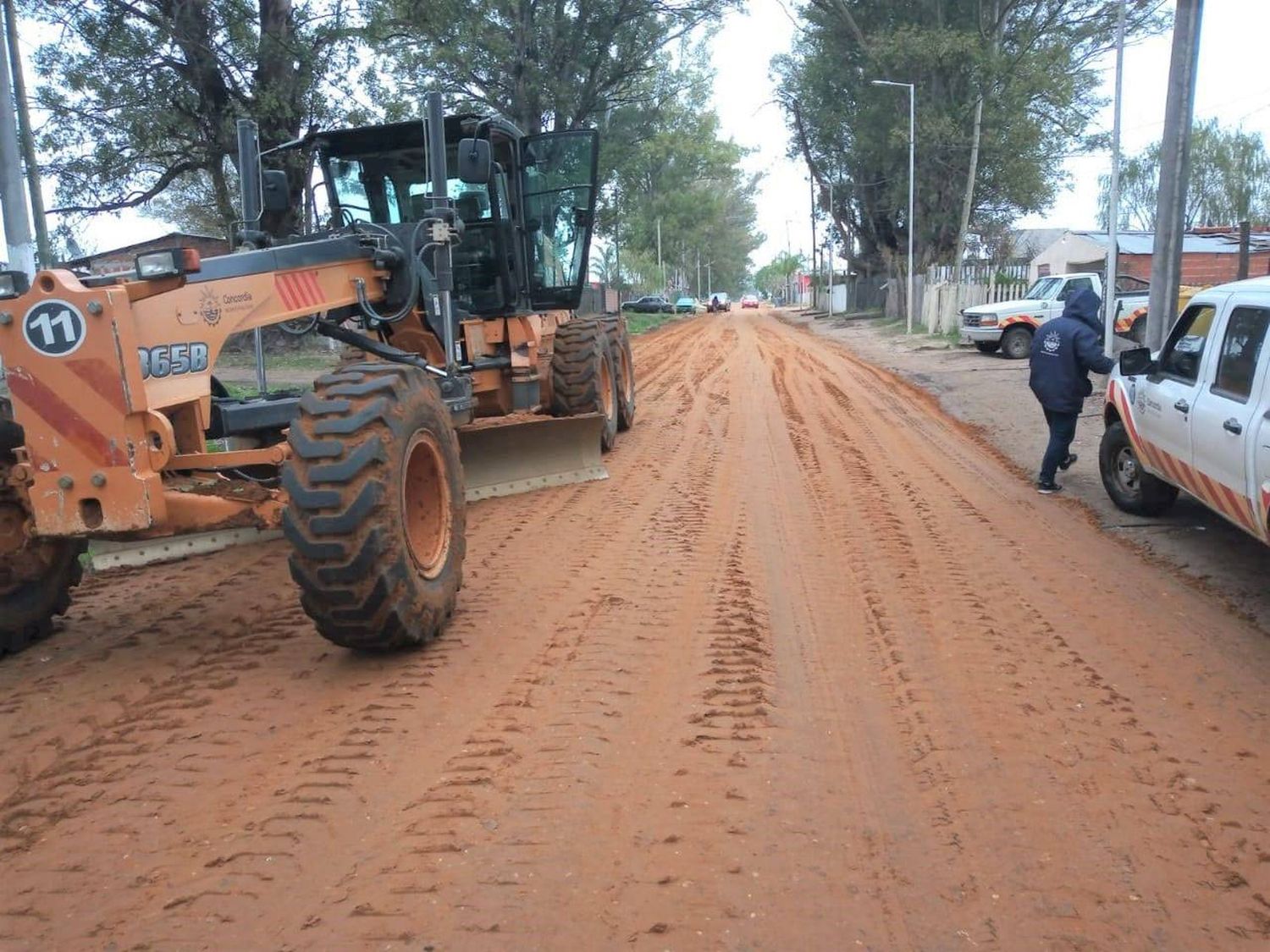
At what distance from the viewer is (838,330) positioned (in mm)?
42000

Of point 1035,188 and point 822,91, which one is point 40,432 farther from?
point 822,91

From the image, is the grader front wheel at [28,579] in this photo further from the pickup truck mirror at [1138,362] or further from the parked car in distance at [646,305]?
the parked car in distance at [646,305]

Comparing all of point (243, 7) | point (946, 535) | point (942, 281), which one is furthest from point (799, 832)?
point (942, 281)

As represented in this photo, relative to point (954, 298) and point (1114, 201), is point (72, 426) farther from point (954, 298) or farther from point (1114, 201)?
point (954, 298)

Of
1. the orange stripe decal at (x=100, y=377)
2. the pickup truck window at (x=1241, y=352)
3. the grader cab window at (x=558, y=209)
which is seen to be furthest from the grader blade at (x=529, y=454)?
the pickup truck window at (x=1241, y=352)

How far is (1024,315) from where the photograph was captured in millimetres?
22719

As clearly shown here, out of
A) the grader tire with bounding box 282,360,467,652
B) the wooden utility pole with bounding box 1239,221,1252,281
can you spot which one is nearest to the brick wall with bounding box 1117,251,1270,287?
the wooden utility pole with bounding box 1239,221,1252,281

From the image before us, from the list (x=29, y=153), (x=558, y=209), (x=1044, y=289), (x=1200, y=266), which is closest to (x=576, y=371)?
(x=558, y=209)

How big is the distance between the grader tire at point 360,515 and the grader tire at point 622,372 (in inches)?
272

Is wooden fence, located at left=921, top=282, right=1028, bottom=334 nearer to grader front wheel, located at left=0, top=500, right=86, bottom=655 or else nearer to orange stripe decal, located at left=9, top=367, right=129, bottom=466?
grader front wheel, located at left=0, top=500, right=86, bottom=655

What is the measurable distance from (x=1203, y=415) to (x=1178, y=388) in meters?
0.67

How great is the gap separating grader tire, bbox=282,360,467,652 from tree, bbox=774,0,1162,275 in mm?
33271

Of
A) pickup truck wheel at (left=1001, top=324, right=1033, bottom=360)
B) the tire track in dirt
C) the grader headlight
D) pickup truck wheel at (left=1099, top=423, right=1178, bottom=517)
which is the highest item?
the grader headlight

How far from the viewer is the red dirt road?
3139 millimetres
